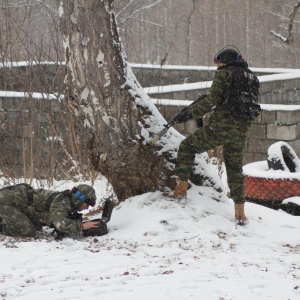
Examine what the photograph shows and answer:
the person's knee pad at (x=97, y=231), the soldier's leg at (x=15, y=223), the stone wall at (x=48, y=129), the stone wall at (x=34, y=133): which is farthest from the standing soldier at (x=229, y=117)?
the stone wall at (x=34, y=133)

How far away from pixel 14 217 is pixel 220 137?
75.3 inches

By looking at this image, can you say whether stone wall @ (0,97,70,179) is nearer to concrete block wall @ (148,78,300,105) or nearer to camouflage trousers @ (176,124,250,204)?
concrete block wall @ (148,78,300,105)

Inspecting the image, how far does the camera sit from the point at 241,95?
5.42 meters

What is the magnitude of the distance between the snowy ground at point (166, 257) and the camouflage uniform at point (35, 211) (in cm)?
12

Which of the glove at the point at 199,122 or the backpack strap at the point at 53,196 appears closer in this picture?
the backpack strap at the point at 53,196

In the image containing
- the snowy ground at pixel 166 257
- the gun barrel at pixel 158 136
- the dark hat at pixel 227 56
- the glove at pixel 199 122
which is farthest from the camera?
the glove at pixel 199 122

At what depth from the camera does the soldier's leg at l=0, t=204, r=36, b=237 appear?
211 inches

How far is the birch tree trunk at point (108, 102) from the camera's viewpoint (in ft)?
18.4

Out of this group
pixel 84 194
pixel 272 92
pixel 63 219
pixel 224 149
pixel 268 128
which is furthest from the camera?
pixel 272 92

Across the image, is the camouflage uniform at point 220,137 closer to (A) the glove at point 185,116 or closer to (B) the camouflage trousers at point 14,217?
(A) the glove at point 185,116

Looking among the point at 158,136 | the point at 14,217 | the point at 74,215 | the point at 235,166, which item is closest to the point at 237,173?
the point at 235,166

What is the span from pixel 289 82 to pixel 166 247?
32.1 ft

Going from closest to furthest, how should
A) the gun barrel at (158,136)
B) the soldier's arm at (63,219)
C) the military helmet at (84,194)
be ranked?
the soldier's arm at (63,219) → the military helmet at (84,194) → the gun barrel at (158,136)

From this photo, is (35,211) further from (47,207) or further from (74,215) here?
(74,215)
